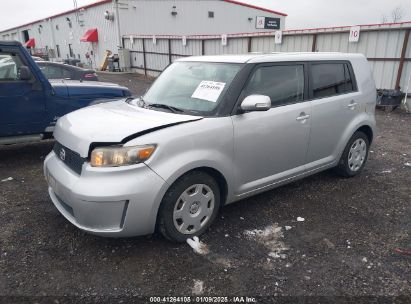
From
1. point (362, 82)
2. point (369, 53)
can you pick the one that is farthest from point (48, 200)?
point (369, 53)

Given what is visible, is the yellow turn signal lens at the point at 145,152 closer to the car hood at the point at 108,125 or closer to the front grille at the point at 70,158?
the car hood at the point at 108,125

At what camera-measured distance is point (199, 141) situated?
302 cm

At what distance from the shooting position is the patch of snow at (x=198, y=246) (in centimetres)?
312

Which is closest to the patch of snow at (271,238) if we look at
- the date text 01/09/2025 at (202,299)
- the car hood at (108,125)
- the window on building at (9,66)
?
the date text 01/09/2025 at (202,299)

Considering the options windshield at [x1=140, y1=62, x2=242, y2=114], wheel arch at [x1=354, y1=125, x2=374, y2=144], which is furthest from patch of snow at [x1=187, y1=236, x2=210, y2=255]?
wheel arch at [x1=354, y1=125, x2=374, y2=144]

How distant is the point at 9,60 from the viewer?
5.27 metres

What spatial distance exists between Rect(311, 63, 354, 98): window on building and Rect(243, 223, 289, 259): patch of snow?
1715 mm

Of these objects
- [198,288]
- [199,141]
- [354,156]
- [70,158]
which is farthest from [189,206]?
[354,156]

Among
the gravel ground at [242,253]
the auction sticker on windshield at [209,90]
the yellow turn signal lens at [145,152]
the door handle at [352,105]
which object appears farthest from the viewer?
the door handle at [352,105]

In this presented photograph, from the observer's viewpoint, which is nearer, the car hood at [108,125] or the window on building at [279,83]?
the car hood at [108,125]

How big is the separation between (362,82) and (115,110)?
11.1ft

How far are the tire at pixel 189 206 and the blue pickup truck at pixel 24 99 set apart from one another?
3552mm

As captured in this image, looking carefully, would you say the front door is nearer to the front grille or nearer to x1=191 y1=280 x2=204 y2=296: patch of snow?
x1=191 y1=280 x2=204 y2=296: patch of snow

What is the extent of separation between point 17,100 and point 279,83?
4.05 metres
